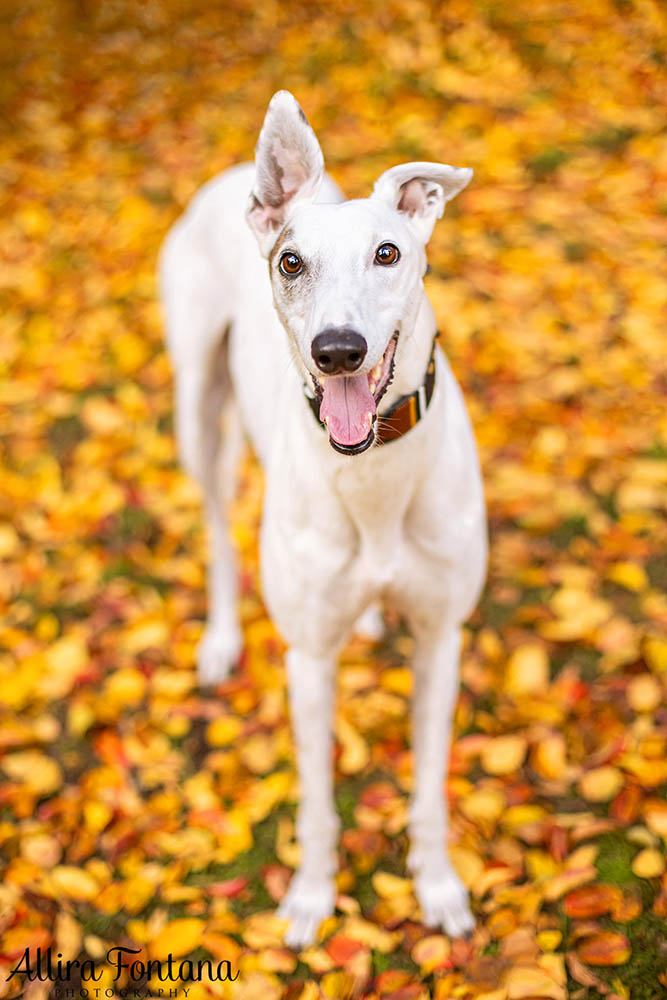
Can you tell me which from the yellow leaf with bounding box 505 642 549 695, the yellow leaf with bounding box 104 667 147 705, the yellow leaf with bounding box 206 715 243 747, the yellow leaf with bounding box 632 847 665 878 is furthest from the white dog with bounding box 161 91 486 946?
the yellow leaf with bounding box 104 667 147 705

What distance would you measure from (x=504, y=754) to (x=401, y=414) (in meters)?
1.87

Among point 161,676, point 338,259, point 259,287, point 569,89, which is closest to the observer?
point 338,259

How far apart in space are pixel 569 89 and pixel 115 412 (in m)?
4.94

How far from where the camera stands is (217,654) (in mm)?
4141

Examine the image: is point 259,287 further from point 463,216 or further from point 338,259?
point 463,216

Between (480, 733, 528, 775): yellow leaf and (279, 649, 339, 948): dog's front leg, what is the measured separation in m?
0.72

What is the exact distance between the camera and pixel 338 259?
207 cm

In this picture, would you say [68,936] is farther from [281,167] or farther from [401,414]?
[281,167]

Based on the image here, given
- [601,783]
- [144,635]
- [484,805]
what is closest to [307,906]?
[484,805]

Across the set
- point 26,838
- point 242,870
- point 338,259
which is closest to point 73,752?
point 26,838

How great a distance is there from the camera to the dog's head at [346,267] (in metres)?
2.00

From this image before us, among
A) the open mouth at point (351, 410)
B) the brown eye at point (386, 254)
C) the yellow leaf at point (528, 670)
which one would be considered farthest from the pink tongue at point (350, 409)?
the yellow leaf at point (528, 670)

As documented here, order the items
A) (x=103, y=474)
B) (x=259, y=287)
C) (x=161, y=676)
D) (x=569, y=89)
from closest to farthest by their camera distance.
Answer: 1. (x=259, y=287)
2. (x=161, y=676)
3. (x=103, y=474)
4. (x=569, y=89)

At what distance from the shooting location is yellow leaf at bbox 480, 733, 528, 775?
11.7 ft
